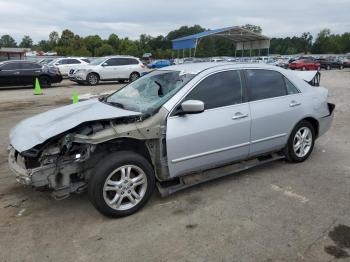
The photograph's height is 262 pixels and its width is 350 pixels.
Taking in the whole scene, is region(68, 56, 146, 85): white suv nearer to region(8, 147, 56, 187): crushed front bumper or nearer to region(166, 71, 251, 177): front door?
region(166, 71, 251, 177): front door

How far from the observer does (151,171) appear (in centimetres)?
390

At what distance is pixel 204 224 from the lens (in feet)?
12.0

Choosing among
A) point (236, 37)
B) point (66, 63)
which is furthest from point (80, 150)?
point (236, 37)

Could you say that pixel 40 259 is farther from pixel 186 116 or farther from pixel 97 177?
pixel 186 116

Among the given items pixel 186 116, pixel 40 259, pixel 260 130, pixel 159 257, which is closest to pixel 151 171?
pixel 186 116

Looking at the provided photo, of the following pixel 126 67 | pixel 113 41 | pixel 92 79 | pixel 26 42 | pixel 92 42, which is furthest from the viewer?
pixel 26 42

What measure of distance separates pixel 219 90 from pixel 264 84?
0.85 metres

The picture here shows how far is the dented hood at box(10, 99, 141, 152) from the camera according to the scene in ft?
12.0

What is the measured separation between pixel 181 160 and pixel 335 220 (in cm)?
175

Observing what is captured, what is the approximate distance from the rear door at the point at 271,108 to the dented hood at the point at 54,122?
1714mm

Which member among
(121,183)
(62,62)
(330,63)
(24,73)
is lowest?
(121,183)

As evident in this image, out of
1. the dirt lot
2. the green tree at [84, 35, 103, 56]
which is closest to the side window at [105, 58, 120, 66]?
the dirt lot

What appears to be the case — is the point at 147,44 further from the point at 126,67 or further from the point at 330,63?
the point at 126,67

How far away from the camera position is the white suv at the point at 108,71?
20438 mm
